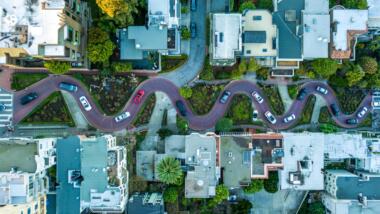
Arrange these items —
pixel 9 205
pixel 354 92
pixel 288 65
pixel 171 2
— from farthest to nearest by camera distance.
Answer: pixel 354 92 < pixel 288 65 < pixel 171 2 < pixel 9 205

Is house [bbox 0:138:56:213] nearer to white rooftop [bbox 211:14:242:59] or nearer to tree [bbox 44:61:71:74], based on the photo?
tree [bbox 44:61:71:74]

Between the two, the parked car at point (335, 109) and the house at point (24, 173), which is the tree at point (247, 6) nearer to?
the parked car at point (335, 109)

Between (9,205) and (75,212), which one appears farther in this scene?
(75,212)

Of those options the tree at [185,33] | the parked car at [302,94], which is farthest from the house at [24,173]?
the parked car at [302,94]

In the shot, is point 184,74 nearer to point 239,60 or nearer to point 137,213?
point 239,60

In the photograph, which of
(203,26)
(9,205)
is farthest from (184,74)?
(9,205)

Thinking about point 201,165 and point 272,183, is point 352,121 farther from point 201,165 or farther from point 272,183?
point 201,165
